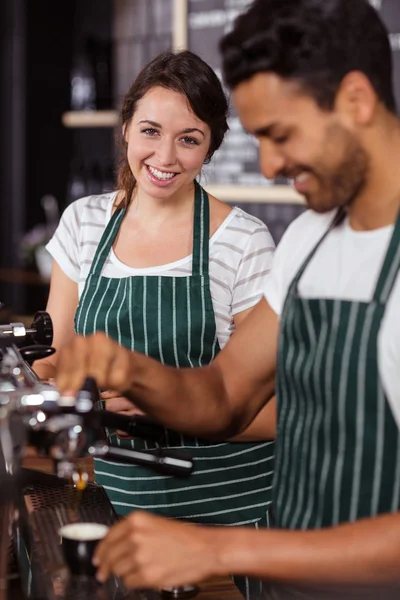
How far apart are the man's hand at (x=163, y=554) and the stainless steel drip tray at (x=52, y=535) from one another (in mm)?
176

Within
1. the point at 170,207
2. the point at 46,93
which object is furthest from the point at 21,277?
the point at 170,207

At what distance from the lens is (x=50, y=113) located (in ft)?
15.0

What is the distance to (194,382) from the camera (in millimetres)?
1479

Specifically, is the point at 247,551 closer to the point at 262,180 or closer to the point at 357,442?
the point at 357,442

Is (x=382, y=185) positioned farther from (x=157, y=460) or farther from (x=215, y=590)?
(x=215, y=590)

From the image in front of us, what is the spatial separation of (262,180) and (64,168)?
156 centimetres

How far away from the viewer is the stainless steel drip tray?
49.6 inches

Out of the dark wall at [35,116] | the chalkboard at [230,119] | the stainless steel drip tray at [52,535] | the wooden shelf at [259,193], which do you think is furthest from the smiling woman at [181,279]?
the dark wall at [35,116]

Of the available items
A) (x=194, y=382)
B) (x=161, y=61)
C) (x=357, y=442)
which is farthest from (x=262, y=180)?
(x=357, y=442)

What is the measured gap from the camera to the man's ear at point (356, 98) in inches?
46.8

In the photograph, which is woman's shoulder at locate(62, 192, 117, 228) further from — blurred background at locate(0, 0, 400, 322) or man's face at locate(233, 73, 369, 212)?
blurred background at locate(0, 0, 400, 322)

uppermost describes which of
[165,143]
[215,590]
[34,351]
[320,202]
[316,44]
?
[316,44]

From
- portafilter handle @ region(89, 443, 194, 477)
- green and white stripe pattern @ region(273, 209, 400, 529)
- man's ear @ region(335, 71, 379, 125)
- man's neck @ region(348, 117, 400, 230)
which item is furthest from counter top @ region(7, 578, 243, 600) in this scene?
man's ear @ region(335, 71, 379, 125)

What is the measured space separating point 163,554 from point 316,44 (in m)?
0.66
